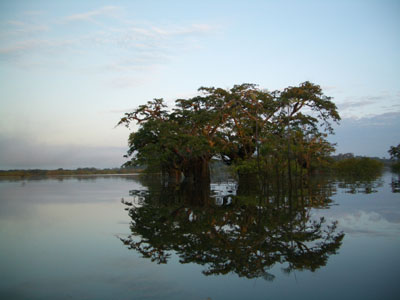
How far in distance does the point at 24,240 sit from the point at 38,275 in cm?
309

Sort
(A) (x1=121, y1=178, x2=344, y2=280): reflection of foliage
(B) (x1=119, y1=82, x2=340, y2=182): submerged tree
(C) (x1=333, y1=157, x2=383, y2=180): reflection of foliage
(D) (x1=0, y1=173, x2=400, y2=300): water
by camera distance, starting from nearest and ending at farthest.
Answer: (D) (x1=0, y1=173, x2=400, y2=300): water
(A) (x1=121, y1=178, x2=344, y2=280): reflection of foliage
(B) (x1=119, y1=82, x2=340, y2=182): submerged tree
(C) (x1=333, y1=157, x2=383, y2=180): reflection of foliage

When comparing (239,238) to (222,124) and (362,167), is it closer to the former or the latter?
(222,124)

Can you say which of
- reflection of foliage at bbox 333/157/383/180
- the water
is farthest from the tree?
the water

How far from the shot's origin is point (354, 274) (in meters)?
5.04

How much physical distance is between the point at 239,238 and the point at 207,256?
135 centimetres

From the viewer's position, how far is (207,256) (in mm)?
6086

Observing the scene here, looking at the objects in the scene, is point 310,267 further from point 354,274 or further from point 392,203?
Result: point 392,203

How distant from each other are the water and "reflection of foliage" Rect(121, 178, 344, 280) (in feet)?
0.07

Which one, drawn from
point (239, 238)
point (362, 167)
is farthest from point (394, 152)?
point (239, 238)

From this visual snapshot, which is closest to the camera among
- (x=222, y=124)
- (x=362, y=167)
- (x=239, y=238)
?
(x=239, y=238)

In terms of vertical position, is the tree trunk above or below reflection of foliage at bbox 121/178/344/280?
above

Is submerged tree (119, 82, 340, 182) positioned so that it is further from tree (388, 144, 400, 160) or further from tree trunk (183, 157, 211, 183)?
tree (388, 144, 400, 160)

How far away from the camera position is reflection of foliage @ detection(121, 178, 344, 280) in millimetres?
5680

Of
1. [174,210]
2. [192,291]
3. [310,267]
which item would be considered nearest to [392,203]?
[174,210]
